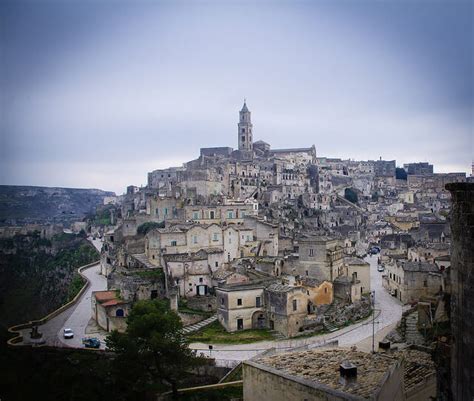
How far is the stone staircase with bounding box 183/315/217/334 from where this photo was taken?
30.6m

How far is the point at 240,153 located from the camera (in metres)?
91.4

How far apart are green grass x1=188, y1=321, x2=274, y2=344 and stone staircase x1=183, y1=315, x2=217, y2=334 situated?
443 millimetres

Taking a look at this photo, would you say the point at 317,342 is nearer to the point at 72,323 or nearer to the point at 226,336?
the point at 226,336

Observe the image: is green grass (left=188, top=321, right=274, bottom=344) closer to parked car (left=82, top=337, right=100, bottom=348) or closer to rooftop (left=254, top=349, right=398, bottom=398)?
parked car (left=82, top=337, right=100, bottom=348)

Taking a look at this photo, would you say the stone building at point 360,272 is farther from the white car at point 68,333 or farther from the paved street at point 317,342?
the white car at point 68,333

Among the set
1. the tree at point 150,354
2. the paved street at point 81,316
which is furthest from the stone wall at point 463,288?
the paved street at point 81,316

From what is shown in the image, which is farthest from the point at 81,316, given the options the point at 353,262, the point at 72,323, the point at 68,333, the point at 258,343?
the point at 353,262

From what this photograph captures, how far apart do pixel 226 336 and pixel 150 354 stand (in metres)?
8.76

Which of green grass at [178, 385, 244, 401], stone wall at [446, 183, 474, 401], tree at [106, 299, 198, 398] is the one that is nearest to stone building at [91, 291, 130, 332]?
tree at [106, 299, 198, 398]

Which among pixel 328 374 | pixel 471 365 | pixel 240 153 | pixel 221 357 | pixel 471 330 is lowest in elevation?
pixel 221 357

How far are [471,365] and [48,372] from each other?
68.1 feet

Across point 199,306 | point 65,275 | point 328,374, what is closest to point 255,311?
point 199,306

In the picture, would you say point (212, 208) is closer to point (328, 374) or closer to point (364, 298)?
point (364, 298)

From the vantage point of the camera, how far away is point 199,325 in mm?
31344
